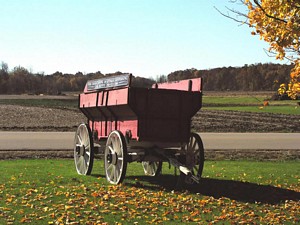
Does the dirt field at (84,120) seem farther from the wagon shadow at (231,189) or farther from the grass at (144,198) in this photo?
the wagon shadow at (231,189)

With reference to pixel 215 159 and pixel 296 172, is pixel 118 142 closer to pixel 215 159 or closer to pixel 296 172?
pixel 296 172

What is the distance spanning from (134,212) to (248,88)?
94.5 metres

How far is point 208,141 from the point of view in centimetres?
2347

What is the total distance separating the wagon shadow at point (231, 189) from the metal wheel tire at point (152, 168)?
59cm

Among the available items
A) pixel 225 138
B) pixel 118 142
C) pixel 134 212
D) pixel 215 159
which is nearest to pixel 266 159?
pixel 215 159

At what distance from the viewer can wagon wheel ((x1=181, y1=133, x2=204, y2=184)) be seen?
11.5 m

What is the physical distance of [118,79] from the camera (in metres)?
11.6

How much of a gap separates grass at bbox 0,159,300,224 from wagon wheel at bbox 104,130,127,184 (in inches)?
9.2

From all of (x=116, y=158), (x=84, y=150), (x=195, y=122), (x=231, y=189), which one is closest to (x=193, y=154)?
(x=231, y=189)

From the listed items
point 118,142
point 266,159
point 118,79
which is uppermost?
point 118,79

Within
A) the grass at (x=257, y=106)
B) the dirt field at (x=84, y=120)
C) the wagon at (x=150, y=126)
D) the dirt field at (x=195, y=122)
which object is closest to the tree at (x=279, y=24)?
the wagon at (x=150, y=126)

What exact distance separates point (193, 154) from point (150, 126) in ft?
4.21

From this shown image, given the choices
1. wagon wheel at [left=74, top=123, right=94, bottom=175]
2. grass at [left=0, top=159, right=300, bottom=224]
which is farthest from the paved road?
wagon wheel at [left=74, top=123, right=94, bottom=175]

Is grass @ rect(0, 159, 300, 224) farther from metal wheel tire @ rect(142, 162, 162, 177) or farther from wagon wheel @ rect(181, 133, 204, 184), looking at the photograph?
wagon wheel @ rect(181, 133, 204, 184)
